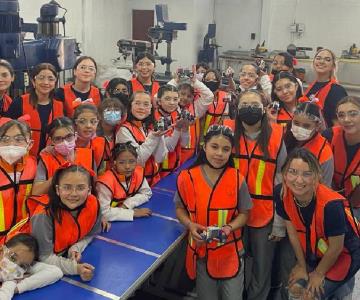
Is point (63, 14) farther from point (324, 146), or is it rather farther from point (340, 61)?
point (324, 146)

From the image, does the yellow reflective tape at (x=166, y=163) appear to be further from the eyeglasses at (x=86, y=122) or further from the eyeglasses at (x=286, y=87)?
the eyeglasses at (x=286, y=87)

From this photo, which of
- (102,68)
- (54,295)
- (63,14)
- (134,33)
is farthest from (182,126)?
(134,33)

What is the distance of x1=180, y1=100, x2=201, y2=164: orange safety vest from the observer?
11.4 ft

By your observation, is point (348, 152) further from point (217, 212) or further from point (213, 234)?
point (213, 234)

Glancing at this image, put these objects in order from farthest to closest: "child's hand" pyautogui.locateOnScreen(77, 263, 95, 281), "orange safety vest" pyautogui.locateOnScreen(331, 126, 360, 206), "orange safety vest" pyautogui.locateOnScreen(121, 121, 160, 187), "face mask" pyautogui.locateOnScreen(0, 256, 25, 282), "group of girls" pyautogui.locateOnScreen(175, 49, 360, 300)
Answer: "orange safety vest" pyautogui.locateOnScreen(121, 121, 160, 187), "orange safety vest" pyautogui.locateOnScreen(331, 126, 360, 206), "group of girls" pyautogui.locateOnScreen(175, 49, 360, 300), "child's hand" pyautogui.locateOnScreen(77, 263, 95, 281), "face mask" pyautogui.locateOnScreen(0, 256, 25, 282)

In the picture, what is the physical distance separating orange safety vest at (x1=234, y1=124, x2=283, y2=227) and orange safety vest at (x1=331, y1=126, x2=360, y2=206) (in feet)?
1.44

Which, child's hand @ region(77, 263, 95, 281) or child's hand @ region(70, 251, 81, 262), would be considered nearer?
child's hand @ region(77, 263, 95, 281)

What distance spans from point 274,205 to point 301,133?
0.49m

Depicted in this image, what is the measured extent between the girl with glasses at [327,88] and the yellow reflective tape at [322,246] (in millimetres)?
1501

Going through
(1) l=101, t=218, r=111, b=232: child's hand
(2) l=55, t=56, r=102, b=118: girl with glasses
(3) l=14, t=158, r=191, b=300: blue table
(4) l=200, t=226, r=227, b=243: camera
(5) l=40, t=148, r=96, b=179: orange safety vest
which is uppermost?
(2) l=55, t=56, r=102, b=118: girl with glasses

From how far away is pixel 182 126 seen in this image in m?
3.12

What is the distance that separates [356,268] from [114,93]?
2165 millimetres

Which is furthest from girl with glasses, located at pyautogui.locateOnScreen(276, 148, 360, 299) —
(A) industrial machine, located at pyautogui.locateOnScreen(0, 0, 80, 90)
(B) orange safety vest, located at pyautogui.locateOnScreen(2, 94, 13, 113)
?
(A) industrial machine, located at pyautogui.locateOnScreen(0, 0, 80, 90)

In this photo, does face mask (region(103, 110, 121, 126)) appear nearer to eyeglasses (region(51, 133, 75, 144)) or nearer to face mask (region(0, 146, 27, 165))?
eyeglasses (region(51, 133, 75, 144))
